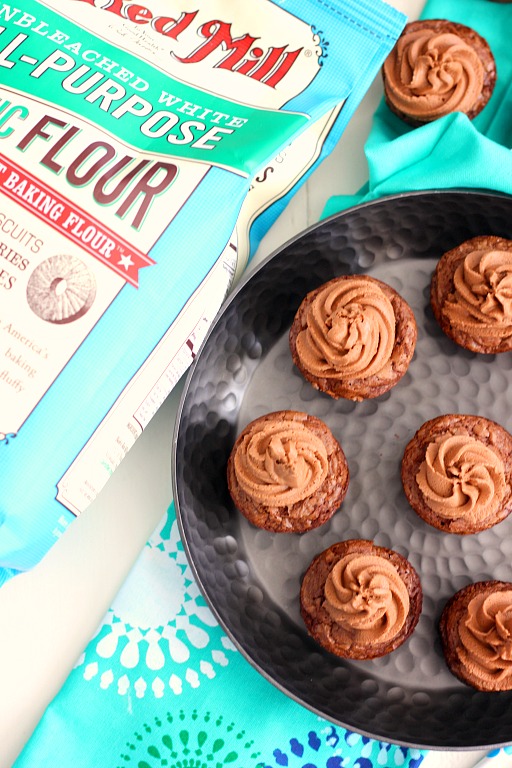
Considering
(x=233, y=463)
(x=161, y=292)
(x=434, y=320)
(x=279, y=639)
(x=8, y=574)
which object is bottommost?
(x=8, y=574)

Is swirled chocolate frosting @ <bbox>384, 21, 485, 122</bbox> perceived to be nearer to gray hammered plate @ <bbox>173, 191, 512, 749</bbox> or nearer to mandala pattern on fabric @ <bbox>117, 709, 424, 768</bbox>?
gray hammered plate @ <bbox>173, 191, 512, 749</bbox>

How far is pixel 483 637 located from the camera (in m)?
0.91

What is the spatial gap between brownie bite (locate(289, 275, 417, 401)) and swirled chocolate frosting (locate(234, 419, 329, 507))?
0.31 feet

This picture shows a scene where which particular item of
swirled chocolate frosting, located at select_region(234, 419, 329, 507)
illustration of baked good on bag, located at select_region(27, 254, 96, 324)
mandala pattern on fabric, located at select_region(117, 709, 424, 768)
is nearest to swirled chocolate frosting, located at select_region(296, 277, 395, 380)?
swirled chocolate frosting, located at select_region(234, 419, 329, 507)

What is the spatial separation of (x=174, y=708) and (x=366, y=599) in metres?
0.38

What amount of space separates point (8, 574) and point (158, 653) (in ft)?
0.89

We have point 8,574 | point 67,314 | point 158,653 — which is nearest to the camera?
point 67,314

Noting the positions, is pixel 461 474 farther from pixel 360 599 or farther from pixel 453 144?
pixel 453 144

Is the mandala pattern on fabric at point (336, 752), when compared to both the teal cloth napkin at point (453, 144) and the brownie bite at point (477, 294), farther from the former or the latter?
the teal cloth napkin at point (453, 144)

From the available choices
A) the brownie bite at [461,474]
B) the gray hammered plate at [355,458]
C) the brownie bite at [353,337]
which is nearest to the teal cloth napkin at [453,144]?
the gray hammered plate at [355,458]

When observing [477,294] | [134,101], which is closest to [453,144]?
[477,294]

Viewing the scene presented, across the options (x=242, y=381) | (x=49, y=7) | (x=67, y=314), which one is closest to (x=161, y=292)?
(x=67, y=314)

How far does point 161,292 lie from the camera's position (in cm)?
88

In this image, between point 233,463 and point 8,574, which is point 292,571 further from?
point 8,574
